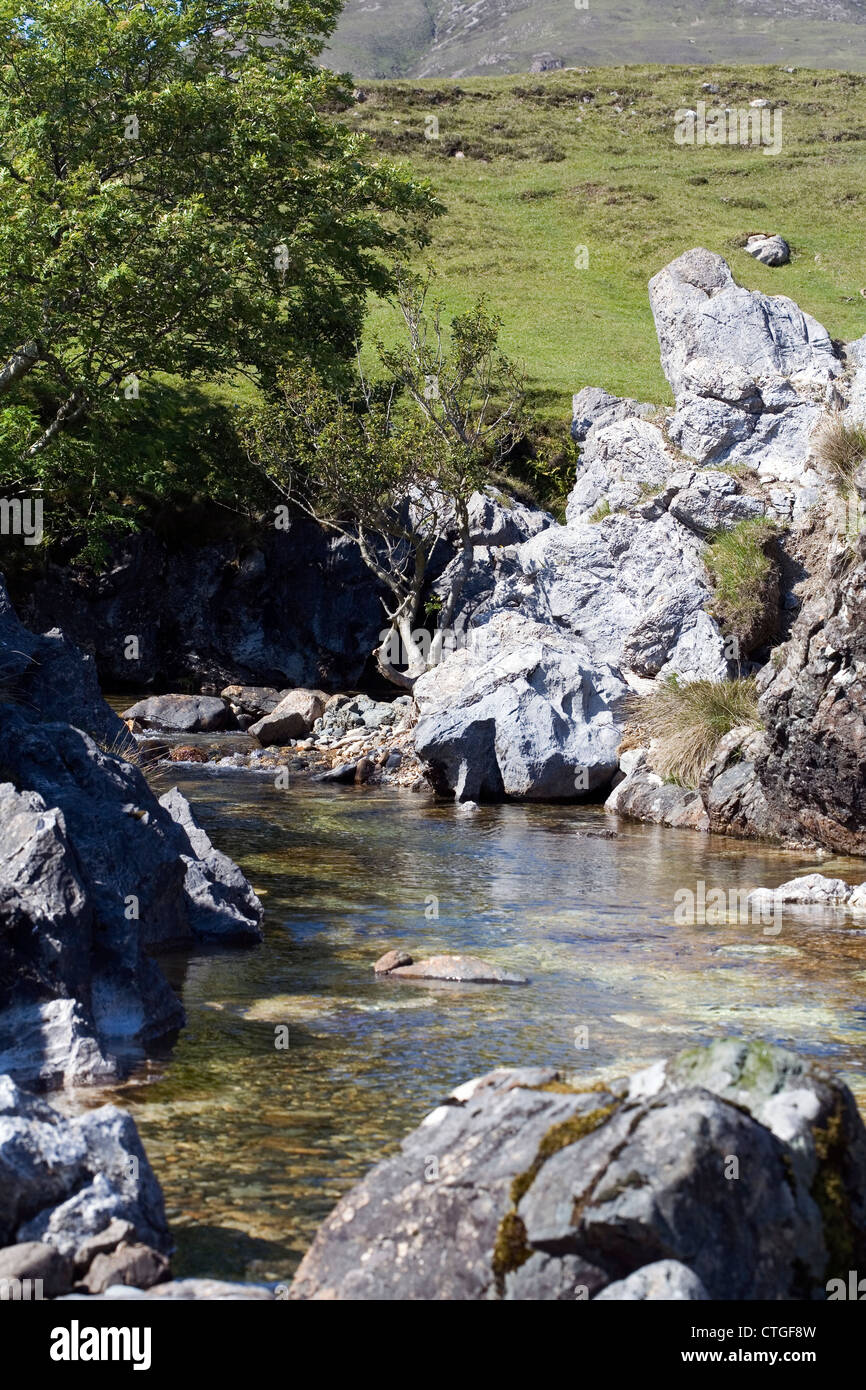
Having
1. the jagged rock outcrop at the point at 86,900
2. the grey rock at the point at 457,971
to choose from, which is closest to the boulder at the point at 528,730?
the jagged rock outcrop at the point at 86,900

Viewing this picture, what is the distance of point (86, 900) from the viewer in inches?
343

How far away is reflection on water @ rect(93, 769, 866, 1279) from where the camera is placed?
6695 mm

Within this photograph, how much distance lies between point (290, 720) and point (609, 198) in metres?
46.3

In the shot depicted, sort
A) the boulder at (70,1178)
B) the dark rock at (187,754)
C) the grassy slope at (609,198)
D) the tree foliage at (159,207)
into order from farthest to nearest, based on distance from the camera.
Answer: the grassy slope at (609,198)
the dark rock at (187,754)
the tree foliage at (159,207)
the boulder at (70,1178)

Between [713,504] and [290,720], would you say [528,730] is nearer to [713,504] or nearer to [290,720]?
[290,720]

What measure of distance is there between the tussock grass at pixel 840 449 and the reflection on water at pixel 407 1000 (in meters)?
8.22

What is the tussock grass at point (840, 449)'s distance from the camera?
22.2 meters

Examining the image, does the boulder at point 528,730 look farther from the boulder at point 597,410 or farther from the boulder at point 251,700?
the boulder at point 597,410

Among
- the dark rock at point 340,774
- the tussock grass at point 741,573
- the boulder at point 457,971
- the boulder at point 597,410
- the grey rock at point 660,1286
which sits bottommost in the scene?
the dark rock at point 340,774

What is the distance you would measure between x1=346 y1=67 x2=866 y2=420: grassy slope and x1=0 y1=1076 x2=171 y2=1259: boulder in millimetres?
35341

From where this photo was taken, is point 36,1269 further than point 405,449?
No

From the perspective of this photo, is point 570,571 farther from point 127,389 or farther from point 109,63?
point 109,63

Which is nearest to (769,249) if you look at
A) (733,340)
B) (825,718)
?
(733,340)

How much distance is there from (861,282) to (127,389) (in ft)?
123
